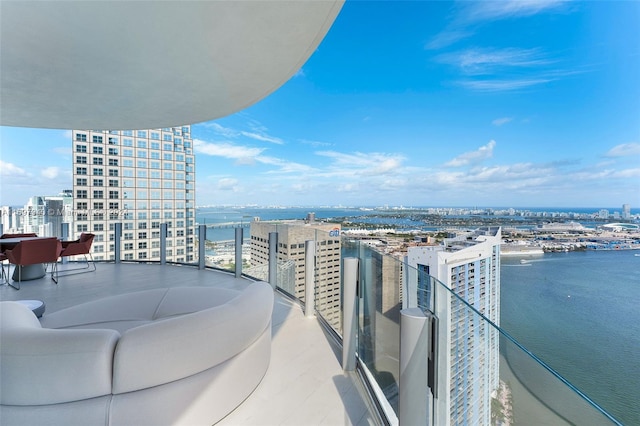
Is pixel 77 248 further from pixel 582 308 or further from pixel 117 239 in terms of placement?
pixel 582 308

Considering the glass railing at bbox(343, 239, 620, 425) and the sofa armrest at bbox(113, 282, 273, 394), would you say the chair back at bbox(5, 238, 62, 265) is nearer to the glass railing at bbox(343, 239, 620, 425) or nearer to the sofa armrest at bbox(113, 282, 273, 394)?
the sofa armrest at bbox(113, 282, 273, 394)

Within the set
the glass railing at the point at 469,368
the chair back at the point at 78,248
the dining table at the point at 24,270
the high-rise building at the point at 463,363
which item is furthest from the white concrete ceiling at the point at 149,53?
the high-rise building at the point at 463,363

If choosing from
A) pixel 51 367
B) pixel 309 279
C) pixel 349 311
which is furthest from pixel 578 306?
pixel 51 367

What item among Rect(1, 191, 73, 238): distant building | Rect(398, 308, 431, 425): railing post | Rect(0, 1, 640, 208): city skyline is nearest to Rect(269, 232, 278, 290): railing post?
Rect(398, 308, 431, 425): railing post

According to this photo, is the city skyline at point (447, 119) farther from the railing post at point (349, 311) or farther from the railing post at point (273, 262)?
the railing post at point (349, 311)

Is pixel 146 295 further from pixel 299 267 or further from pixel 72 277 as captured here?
pixel 72 277
